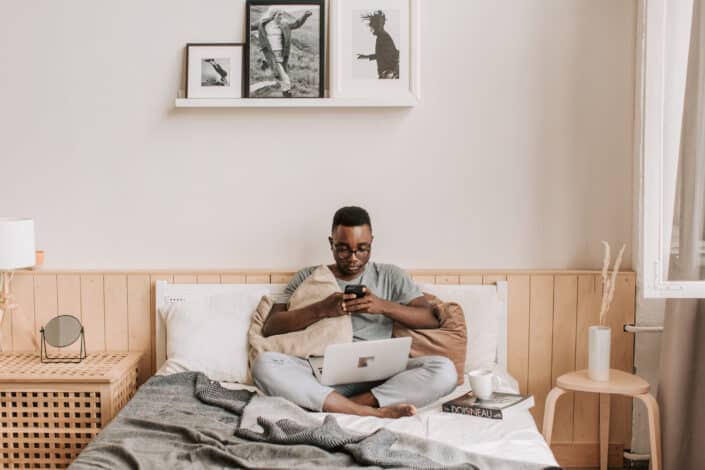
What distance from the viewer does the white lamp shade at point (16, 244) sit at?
9.66 feet

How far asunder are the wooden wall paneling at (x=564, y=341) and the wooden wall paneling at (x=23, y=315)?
2245mm

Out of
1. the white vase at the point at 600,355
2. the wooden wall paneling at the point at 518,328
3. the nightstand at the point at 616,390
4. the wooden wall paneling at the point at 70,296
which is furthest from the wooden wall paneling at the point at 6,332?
the white vase at the point at 600,355

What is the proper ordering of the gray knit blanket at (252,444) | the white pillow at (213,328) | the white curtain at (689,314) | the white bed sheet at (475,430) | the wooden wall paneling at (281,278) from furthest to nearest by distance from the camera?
the wooden wall paneling at (281,278)
the white pillow at (213,328)
the white curtain at (689,314)
the white bed sheet at (475,430)
the gray knit blanket at (252,444)

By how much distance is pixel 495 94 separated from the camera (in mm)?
3221

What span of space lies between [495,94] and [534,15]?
371 mm

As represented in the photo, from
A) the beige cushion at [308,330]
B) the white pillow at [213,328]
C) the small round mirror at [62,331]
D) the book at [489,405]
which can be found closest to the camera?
the book at [489,405]

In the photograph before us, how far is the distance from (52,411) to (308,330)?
101 centimetres

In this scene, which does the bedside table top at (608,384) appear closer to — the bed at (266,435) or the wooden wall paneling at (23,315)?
the bed at (266,435)

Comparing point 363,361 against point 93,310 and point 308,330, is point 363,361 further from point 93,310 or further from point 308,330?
point 93,310

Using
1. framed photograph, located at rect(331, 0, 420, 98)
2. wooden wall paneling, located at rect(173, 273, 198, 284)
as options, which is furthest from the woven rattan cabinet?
framed photograph, located at rect(331, 0, 420, 98)

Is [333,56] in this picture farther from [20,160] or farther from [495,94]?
[20,160]

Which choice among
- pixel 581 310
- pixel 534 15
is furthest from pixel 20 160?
pixel 581 310

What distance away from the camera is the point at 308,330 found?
2.89 m

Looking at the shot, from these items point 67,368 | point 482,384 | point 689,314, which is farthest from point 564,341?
point 67,368
